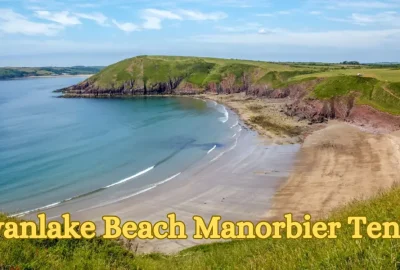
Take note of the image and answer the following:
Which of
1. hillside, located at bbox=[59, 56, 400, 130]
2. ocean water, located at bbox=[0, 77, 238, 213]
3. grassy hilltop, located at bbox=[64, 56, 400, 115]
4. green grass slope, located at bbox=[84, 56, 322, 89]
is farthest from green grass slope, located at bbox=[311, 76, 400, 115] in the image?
green grass slope, located at bbox=[84, 56, 322, 89]

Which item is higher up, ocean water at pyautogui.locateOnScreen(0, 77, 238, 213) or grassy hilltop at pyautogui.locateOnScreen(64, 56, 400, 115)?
grassy hilltop at pyautogui.locateOnScreen(64, 56, 400, 115)

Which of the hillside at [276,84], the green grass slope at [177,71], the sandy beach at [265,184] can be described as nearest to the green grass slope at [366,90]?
the hillside at [276,84]

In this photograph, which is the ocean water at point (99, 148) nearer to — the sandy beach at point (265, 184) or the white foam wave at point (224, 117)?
the white foam wave at point (224, 117)

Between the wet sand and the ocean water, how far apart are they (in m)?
2.09

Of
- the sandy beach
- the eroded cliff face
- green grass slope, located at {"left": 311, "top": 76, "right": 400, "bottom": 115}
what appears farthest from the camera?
green grass slope, located at {"left": 311, "top": 76, "right": 400, "bottom": 115}

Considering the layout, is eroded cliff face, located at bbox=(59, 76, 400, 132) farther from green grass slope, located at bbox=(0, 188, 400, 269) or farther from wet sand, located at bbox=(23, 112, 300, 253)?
green grass slope, located at bbox=(0, 188, 400, 269)

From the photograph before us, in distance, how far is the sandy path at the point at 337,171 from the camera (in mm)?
31031

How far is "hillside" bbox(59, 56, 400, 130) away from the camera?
6844 centimetres

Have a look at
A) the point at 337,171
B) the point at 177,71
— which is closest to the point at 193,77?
the point at 177,71

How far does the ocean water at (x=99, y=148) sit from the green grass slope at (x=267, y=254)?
65.6 ft

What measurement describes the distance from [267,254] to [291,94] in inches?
3617

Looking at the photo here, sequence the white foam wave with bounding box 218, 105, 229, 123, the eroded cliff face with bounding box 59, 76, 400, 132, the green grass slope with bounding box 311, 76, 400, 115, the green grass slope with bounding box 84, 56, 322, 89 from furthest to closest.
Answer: the green grass slope with bounding box 84, 56, 322, 89, the white foam wave with bounding box 218, 105, 229, 123, the green grass slope with bounding box 311, 76, 400, 115, the eroded cliff face with bounding box 59, 76, 400, 132

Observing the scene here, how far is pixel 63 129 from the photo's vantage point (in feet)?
235

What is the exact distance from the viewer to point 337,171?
129 ft
